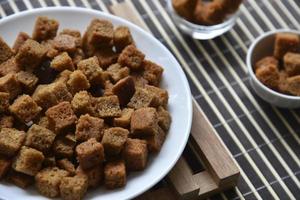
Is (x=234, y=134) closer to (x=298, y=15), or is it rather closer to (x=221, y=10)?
(x=221, y=10)

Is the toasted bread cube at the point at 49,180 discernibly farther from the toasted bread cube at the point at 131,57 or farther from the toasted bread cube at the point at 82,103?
the toasted bread cube at the point at 131,57

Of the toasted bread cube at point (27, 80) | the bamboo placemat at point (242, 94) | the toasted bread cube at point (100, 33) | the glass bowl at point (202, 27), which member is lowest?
the bamboo placemat at point (242, 94)

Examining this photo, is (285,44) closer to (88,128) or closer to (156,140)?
(156,140)

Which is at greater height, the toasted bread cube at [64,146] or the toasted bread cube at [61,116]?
the toasted bread cube at [61,116]

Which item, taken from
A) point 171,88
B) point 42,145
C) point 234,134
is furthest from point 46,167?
point 234,134

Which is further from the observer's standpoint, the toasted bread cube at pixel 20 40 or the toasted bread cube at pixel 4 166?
the toasted bread cube at pixel 20 40

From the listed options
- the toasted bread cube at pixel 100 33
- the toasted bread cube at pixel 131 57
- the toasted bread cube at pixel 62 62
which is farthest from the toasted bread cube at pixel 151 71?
the toasted bread cube at pixel 62 62

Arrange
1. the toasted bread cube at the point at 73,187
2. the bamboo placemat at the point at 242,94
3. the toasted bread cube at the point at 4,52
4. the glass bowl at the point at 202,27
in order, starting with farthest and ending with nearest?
the glass bowl at the point at 202,27, the bamboo placemat at the point at 242,94, the toasted bread cube at the point at 4,52, the toasted bread cube at the point at 73,187
